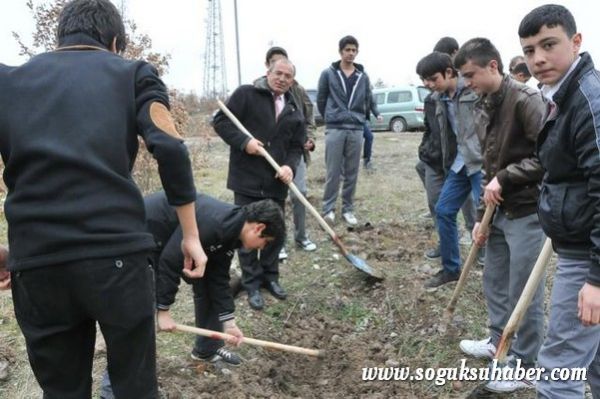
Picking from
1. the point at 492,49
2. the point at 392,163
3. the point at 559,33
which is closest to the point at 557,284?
the point at 559,33

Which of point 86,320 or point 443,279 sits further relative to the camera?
point 443,279

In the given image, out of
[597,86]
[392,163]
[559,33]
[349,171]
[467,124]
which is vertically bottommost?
[392,163]

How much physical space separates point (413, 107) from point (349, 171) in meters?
12.1

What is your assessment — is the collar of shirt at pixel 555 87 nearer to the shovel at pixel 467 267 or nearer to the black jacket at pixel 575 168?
the black jacket at pixel 575 168

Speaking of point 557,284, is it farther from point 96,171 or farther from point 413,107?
point 413,107

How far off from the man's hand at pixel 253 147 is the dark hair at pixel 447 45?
1.96 metres

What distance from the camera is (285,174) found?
418 cm

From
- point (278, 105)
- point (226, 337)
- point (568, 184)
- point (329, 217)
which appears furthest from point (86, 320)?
point (329, 217)

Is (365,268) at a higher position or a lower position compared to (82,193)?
lower

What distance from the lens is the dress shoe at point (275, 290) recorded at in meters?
4.29

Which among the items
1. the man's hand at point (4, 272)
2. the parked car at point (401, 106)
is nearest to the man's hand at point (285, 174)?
the man's hand at point (4, 272)

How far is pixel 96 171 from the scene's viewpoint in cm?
161

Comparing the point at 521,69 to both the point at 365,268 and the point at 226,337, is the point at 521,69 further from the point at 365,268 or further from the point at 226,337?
Answer: the point at 226,337

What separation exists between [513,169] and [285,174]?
194 cm
